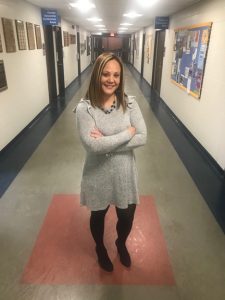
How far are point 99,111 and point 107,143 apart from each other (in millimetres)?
211

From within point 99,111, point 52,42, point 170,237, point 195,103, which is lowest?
point 170,237

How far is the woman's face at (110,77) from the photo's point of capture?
141 centimetres

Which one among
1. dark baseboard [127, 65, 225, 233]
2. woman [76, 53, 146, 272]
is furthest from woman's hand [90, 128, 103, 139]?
dark baseboard [127, 65, 225, 233]

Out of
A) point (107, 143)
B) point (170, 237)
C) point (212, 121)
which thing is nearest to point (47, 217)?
point (170, 237)

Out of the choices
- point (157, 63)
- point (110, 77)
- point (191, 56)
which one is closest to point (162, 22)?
point (157, 63)

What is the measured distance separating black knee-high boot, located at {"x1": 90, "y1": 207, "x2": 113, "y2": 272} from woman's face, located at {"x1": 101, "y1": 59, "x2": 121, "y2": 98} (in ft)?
2.65

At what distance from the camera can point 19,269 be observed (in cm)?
186

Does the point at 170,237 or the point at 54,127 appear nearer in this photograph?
the point at 170,237

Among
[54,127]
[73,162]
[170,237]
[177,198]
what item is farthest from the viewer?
[54,127]

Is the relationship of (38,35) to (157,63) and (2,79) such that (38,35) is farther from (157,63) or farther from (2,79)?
(157,63)

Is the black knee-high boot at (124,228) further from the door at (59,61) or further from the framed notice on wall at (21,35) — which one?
the door at (59,61)

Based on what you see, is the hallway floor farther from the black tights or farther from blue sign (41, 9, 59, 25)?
blue sign (41, 9, 59, 25)

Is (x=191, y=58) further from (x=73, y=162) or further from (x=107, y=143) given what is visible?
(x=107, y=143)

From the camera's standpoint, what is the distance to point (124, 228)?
5.83ft
